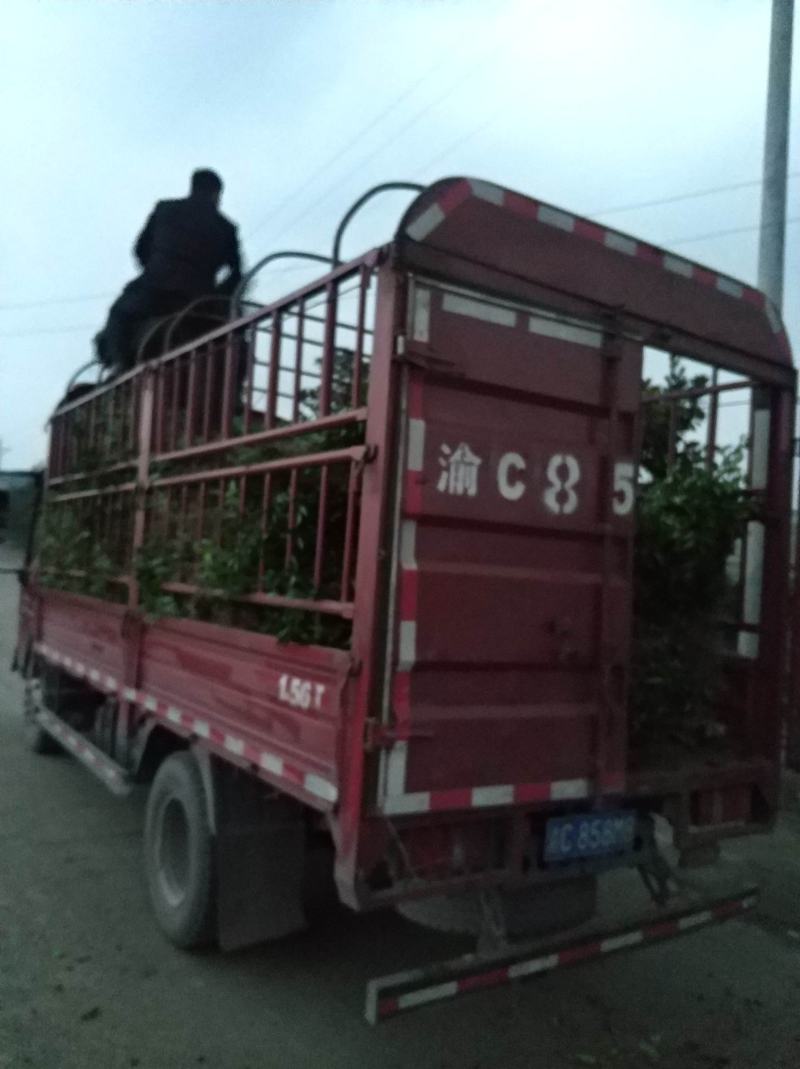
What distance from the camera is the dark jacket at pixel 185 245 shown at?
6.56 m

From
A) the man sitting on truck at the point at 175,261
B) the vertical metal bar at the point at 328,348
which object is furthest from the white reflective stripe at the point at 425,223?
the man sitting on truck at the point at 175,261

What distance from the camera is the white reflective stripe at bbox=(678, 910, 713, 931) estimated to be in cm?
356

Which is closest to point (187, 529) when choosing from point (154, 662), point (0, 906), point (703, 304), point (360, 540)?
point (154, 662)

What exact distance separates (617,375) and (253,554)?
1.50 metres

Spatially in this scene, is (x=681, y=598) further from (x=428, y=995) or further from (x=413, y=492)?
(x=428, y=995)

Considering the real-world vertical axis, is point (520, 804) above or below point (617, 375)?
below

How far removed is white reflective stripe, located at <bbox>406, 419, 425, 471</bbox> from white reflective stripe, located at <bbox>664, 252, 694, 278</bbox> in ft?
4.58

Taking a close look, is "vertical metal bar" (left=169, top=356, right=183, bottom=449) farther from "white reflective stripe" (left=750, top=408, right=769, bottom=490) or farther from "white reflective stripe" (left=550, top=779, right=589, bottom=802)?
"white reflective stripe" (left=750, top=408, right=769, bottom=490)

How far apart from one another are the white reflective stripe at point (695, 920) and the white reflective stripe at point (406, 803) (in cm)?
124

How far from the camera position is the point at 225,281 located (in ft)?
22.4

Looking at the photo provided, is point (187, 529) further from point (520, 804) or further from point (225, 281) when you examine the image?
point (225, 281)

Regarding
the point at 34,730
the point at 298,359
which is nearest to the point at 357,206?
the point at 298,359

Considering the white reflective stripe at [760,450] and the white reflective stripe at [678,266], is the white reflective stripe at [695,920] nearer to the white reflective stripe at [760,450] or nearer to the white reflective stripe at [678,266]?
the white reflective stripe at [760,450]

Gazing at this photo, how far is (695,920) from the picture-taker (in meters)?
3.61
